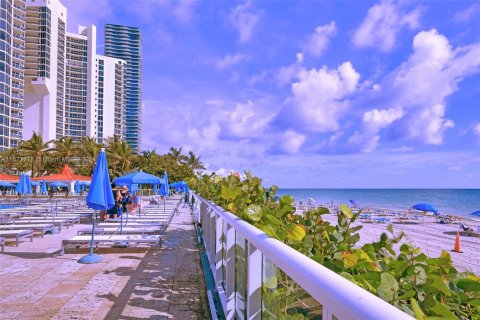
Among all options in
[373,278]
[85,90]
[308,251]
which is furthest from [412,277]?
[85,90]

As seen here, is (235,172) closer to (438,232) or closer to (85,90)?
(438,232)

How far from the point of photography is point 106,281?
5480 mm

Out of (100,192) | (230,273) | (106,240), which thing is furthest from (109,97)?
(230,273)

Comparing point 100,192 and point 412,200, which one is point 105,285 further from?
point 412,200

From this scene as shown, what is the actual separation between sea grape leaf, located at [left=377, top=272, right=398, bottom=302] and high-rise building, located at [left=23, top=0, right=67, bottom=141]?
312 feet

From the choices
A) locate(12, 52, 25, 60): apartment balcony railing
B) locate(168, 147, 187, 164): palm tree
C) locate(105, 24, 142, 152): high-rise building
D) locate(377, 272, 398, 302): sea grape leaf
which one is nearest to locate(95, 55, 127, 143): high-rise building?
locate(105, 24, 142, 152): high-rise building

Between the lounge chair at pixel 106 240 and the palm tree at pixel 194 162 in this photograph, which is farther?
the palm tree at pixel 194 162

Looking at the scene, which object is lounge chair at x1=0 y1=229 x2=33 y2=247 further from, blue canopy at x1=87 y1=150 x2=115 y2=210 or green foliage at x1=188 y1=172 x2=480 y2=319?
green foliage at x1=188 y1=172 x2=480 y2=319

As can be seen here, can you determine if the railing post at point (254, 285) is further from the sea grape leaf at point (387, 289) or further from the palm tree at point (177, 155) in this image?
the palm tree at point (177, 155)

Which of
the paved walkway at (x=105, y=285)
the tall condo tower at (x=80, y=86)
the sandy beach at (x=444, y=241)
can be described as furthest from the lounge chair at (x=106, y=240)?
the tall condo tower at (x=80, y=86)

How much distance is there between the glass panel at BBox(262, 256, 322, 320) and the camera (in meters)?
1.14

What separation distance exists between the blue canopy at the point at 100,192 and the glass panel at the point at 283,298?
5930 mm

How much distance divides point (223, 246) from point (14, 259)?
18.3 feet

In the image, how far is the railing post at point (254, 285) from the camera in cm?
195
